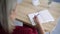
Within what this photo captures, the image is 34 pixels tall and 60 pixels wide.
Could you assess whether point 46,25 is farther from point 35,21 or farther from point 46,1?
point 46,1

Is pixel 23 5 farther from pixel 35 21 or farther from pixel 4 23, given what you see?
pixel 4 23

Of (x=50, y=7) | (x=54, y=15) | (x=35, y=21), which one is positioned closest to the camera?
(x=35, y=21)

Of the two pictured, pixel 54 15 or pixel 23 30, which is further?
pixel 54 15

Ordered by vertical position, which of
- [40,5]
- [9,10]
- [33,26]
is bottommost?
[33,26]

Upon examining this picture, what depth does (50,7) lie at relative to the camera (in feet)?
5.14

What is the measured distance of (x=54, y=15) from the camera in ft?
4.74

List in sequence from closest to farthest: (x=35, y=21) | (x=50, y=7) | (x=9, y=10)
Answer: (x=9, y=10)
(x=35, y=21)
(x=50, y=7)

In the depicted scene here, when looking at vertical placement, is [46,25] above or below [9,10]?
below

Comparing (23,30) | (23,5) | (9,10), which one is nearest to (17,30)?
(23,30)

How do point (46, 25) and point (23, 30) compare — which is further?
point (46, 25)

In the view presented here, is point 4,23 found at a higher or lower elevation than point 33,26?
higher

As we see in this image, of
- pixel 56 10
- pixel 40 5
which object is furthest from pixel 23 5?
pixel 56 10

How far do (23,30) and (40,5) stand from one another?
582 mm

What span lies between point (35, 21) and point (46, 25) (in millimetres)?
103
